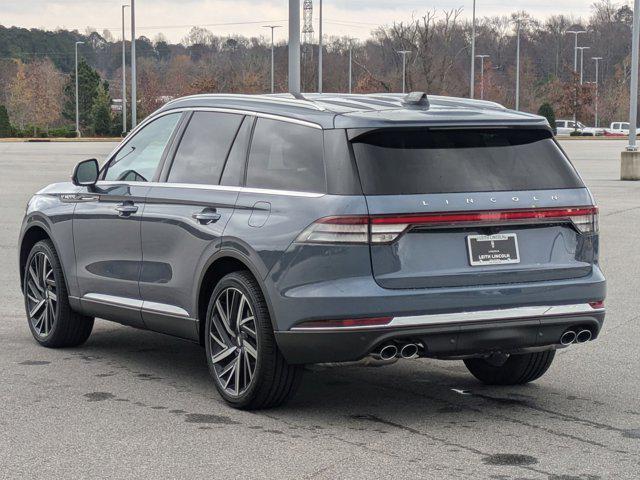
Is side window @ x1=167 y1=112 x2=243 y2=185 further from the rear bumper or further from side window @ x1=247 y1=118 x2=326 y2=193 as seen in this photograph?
the rear bumper

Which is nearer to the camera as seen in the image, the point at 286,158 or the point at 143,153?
the point at 286,158

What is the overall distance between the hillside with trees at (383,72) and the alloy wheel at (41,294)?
66.1m

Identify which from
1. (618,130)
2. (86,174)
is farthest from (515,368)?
(618,130)

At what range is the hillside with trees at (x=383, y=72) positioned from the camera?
94544 millimetres

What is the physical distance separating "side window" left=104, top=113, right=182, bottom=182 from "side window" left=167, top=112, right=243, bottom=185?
0.24m

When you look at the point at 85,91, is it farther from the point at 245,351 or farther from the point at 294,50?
the point at 245,351

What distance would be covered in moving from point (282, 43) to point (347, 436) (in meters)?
139

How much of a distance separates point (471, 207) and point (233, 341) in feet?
4.94

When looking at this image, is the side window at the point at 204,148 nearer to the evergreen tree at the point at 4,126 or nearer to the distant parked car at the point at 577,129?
the evergreen tree at the point at 4,126

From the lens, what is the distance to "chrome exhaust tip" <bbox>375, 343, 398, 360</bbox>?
6.29 m

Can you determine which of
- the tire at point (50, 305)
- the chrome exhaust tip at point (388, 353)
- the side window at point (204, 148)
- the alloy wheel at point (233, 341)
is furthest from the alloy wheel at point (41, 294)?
the chrome exhaust tip at point (388, 353)

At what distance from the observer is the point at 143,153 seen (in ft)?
26.5

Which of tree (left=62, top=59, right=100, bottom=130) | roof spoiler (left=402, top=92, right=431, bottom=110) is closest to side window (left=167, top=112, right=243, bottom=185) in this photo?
roof spoiler (left=402, top=92, right=431, bottom=110)

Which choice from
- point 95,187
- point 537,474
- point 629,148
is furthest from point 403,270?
point 629,148
